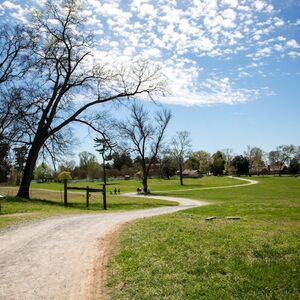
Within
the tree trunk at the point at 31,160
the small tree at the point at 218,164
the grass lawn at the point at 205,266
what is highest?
the small tree at the point at 218,164

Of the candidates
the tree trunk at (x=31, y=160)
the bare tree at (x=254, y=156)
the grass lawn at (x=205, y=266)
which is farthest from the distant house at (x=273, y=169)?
the grass lawn at (x=205, y=266)

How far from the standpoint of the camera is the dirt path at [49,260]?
7789 millimetres

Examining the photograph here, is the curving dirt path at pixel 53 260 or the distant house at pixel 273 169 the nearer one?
the curving dirt path at pixel 53 260

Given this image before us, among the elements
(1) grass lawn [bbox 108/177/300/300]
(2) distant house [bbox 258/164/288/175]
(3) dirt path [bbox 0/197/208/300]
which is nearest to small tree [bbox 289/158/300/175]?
(2) distant house [bbox 258/164/288/175]

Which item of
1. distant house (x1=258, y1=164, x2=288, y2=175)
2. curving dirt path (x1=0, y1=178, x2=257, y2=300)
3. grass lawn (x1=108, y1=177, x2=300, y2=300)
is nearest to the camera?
grass lawn (x1=108, y1=177, x2=300, y2=300)

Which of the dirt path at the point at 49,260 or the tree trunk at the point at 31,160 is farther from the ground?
the tree trunk at the point at 31,160

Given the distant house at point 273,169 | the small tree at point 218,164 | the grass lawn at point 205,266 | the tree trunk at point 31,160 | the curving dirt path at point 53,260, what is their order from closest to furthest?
the grass lawn at point 205,266, the curving dirt path at point 53,260, the tree trunk at point 31,160, the distant house at point 273,169, the small tree at point 218,164

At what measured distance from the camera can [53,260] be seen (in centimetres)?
1005

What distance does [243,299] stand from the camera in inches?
272

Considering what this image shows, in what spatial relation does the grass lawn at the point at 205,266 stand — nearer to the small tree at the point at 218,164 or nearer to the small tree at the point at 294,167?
the small tree at the point at 294,167

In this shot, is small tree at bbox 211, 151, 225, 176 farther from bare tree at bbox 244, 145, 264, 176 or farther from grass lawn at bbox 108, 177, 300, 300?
grass lawn at bbox 108, 177, 300, 300

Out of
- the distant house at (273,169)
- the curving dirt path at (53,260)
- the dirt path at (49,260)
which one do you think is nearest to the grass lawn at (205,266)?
the curving dirt path at (53,260)

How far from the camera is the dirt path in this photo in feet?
25.6

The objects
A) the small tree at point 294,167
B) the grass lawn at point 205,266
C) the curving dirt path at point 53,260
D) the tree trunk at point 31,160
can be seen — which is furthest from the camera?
the small tree at point 294,167
